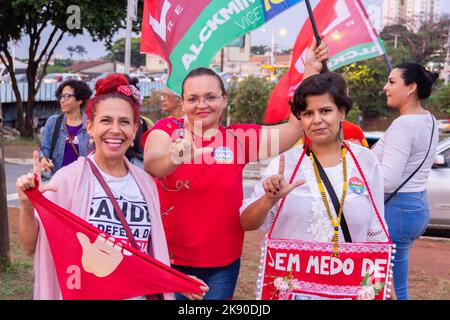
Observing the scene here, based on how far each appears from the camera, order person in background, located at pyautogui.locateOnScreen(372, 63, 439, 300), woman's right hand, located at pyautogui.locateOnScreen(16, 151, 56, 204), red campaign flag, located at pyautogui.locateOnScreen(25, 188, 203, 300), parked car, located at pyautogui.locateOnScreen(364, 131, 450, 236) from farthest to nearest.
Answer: parked car, located at pyautogui.locateOnScreen(364, 131, 450, 236)
person in background, located at pyautogui.locateOnScreen(372, 63, 439, 300)
red campaign flag, located at pyautogui.locateOnScreen(25, 188, 203, 300)
woman's right hand, located at pyautogui.locateOnScreen(16, 151, 56, 204)

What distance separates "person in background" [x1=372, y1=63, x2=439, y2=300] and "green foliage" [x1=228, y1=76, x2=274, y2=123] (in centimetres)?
1844

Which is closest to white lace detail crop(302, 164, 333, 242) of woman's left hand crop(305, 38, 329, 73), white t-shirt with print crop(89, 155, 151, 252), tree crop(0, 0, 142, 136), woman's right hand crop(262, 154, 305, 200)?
woman's right hand crop(262, 154, 305, 200)

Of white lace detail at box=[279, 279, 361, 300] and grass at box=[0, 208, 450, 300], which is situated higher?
A: white lace detail at box=[279, 279, 361, 300]

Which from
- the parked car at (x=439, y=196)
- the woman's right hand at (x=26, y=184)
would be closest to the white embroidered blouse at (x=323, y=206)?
the woman's right hand at (x=26, y=184)

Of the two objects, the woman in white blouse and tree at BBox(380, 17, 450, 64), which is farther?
tree at BBox(380, 17, 450, 64)

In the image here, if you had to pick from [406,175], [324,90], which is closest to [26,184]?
[324,90]

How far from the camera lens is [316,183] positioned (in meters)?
2.61

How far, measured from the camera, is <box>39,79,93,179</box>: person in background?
5461 millimetres

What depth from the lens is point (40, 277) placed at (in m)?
2.42

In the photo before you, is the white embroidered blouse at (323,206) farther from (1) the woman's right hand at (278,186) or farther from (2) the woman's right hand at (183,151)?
(2) the woman's right hand at (183,151)

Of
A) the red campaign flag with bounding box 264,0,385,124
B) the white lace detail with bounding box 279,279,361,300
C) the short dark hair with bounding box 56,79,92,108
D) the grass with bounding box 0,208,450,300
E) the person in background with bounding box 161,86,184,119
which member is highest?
the red campaign flag with bounding box 264,0,385,124

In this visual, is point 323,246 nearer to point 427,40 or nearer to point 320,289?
point 320,289

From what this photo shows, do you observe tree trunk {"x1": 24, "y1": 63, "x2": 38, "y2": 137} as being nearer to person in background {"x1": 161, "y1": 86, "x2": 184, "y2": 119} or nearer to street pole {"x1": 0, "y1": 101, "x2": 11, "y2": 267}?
street pole {"x1": 0, "y1": 101, "x2": 11, "y2": 267}
